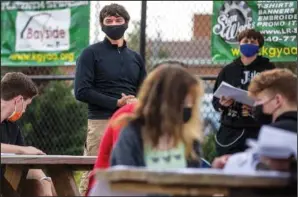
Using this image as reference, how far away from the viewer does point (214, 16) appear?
28.9 ft

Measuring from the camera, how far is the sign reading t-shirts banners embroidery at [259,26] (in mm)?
8508

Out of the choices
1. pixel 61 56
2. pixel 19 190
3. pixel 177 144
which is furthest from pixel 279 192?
pixel 61 56

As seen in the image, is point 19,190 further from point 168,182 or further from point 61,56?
point 61,56

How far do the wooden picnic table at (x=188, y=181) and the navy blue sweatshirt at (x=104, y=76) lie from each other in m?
2.88

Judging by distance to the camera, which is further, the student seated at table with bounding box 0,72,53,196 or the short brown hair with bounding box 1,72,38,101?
the short brown hair with bounding box 1,72,38,101

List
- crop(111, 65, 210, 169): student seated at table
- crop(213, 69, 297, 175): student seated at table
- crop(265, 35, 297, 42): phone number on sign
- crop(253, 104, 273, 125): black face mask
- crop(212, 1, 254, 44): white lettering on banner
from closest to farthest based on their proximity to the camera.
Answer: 1. crop(111, 65, 210, 169): student seated at table
2. crop(213, 69, 297, 175): student seated at table
3. crop(253, 104, 273, 125): black face mask
4. crop(265, 35, 297, 42): phone number on sign
5. crop(212, 1, 254, 44): white lettering on banner

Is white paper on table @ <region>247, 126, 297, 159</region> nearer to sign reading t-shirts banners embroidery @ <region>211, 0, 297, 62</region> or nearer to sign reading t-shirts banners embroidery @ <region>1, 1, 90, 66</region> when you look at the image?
sign reading t-shirts banners embroidery @ <region>211, 0, 297, 62</region>

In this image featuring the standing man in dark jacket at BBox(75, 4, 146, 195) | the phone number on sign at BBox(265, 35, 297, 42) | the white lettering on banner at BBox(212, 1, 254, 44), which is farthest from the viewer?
the white lettering on banner at BBox(212, 1, 254, 44)

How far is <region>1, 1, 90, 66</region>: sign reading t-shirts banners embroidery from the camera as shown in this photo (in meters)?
9.54

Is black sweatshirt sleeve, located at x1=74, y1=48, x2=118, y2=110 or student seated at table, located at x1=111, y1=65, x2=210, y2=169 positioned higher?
student seated at table, located at x1=111, y1=65, x2=210, y2=169

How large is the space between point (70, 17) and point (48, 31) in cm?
34

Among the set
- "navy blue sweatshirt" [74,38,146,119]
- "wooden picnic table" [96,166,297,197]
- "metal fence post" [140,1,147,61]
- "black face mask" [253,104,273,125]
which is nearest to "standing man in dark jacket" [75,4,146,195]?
"navy blue sweatshirt" [74,38,146,119]

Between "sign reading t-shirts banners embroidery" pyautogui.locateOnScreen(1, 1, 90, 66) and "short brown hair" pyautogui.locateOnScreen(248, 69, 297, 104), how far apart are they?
499 cm

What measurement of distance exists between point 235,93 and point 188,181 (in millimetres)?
2599
